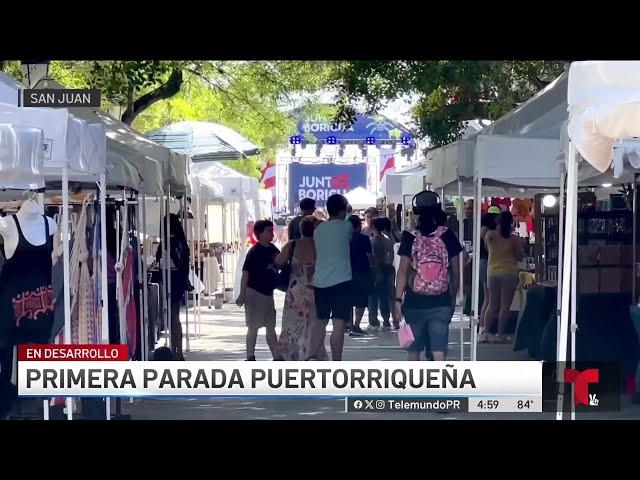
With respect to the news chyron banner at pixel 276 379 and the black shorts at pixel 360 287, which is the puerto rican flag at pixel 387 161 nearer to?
the black shorts at pixel 360 287

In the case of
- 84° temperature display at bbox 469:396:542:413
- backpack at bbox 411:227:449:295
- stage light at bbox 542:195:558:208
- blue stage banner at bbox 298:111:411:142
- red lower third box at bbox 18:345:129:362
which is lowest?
84° temperature display at bbox 469:396:542:413

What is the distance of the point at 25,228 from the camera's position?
8945 millimetres

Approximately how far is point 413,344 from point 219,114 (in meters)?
21.6

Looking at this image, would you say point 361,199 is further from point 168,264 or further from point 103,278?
point 103,278

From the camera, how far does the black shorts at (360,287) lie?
12355 millimetres

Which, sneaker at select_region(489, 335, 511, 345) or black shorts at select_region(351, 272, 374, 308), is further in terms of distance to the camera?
sneaker at select_region(489, 335, 511, 345)

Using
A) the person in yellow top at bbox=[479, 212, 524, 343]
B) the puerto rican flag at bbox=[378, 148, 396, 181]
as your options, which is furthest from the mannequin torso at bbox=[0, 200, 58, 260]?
the puerto rican flag at bbox=[378, 148, 396, 181]

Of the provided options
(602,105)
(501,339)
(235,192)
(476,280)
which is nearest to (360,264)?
(501,339)

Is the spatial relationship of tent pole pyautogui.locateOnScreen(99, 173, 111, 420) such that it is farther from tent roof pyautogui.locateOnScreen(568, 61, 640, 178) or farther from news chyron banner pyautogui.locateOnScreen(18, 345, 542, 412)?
tent roof pyautogui.locateOnScreen(568, 61, 640, 178)

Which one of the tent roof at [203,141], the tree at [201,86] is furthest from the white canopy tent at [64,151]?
the tent roof at [203,141]

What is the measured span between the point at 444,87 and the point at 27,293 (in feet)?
33.7

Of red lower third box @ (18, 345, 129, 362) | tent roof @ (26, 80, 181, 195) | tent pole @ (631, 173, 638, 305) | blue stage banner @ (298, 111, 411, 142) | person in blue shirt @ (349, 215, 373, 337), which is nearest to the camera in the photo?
red lower third box @ (18, 345, 129, 362)

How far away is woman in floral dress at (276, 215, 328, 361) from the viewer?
40.5 ft

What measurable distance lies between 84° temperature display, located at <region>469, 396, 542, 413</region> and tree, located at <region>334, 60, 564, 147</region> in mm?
6714
